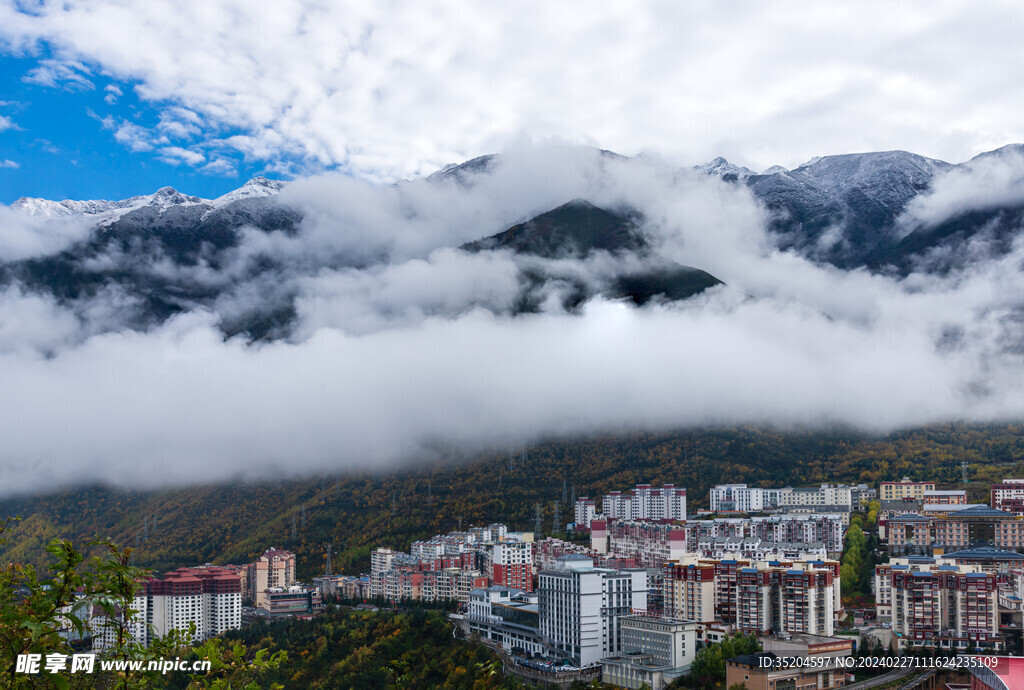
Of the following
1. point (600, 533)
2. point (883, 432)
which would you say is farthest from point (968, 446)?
point (600, 533)

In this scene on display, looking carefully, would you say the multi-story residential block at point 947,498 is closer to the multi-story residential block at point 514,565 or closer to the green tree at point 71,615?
the multi-story residential block at point 514,565

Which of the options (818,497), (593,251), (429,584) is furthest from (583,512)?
(593,251)

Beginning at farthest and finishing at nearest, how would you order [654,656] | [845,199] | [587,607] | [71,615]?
1. [845,199]
2. [587,607]
3. [654,656]
4. [71,615]

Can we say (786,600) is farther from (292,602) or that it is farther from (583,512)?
(583,512)

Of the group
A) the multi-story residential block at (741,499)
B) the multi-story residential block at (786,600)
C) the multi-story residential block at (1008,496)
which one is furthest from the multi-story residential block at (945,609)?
the multi-story residential block at (741,499)

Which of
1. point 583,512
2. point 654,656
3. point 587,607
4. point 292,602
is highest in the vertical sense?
point 587,607

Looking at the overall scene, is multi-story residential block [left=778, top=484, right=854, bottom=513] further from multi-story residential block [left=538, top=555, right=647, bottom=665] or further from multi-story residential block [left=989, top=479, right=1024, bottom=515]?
multi-story residential block [left=538, top=555, right=647, bottom=665]

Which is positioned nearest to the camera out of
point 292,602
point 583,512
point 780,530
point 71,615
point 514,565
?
point 71,615
